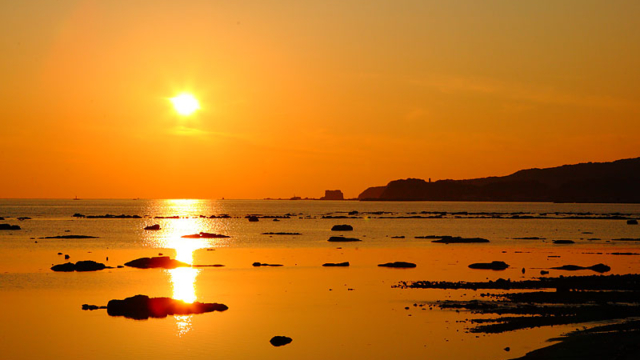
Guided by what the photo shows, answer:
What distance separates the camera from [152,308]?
43094mm

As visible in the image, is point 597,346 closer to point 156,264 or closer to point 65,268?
point 156,264

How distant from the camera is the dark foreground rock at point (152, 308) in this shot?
4281 centimetres

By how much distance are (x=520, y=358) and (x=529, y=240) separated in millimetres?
89804

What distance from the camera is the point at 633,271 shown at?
64.7 m

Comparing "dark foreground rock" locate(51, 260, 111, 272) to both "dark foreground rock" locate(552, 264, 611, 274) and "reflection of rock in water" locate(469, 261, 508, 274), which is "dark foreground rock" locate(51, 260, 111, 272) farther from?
"dark foreground rock" locate(552, 264, 611, 274)

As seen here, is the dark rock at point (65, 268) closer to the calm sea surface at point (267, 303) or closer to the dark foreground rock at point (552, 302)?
the calm sea surface at point (267, 303)

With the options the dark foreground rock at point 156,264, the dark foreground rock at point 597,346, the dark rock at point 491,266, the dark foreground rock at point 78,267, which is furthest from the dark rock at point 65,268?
the dark foreground rock at point 597,346

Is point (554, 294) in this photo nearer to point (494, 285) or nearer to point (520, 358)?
point (494, 285)

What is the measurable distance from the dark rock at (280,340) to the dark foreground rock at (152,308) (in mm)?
10043

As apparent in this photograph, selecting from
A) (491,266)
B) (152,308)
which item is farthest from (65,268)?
(491,266)

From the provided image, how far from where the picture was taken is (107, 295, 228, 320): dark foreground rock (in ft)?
140

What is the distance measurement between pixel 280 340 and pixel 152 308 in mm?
11829

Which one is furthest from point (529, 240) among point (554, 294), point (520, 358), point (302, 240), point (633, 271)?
point (520, 358)

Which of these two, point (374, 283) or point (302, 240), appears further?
point (302, 240)
